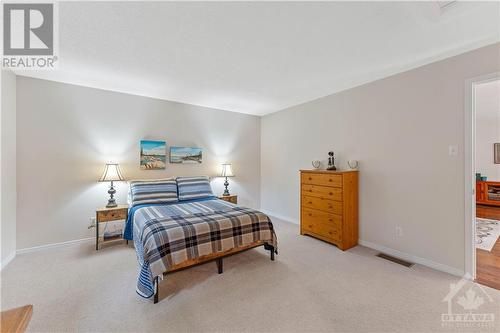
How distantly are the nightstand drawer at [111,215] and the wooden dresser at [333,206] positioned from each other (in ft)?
9.99

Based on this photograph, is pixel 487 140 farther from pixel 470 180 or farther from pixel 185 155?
pixel 185 155

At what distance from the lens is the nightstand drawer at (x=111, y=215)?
310 centimetres

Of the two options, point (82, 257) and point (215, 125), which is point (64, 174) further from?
point (215, 125)

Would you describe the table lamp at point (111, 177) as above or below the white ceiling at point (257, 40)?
below

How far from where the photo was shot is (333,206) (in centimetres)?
323

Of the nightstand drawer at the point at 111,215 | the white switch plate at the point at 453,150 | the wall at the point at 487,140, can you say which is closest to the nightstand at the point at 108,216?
the nightstand drawer at the point at 111,215

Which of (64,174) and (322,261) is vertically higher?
(64,174)

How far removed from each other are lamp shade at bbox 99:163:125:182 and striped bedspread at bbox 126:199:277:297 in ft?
2.49

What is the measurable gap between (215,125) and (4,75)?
10.3 feet

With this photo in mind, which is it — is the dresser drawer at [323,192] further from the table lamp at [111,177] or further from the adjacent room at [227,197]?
the table lamp at [111,177]

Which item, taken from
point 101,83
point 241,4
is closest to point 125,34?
point 241,4

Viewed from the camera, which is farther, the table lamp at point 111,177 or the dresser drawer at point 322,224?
the table lamp at point 111,177

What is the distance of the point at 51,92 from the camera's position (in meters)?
3.15

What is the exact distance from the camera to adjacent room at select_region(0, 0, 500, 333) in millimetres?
1794
